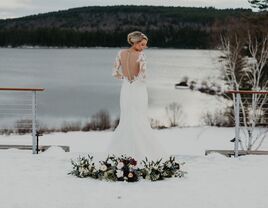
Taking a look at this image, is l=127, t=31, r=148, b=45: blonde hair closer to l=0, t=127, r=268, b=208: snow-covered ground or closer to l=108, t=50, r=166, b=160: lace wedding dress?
l=108, t=50, r=166, b=160: lace wedding dress

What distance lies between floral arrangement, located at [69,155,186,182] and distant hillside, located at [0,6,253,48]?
147ft

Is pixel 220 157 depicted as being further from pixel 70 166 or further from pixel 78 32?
pixel 78 32

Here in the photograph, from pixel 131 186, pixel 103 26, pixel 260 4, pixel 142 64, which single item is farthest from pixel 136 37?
pixel 103 26

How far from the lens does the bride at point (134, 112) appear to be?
6.28 m

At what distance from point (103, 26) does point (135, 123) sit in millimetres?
55421

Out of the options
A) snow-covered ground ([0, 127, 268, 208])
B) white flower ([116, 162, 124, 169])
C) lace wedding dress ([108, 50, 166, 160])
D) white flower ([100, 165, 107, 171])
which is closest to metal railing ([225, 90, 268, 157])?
snow-covered ground ([0, 127, 268, 208])

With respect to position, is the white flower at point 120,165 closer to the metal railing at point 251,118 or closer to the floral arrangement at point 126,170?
the floral arrangement at point 126,170

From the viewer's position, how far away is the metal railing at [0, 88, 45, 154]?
784cm

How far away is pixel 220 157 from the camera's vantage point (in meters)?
7.43

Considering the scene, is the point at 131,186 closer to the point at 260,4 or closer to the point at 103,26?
the point at 260,4

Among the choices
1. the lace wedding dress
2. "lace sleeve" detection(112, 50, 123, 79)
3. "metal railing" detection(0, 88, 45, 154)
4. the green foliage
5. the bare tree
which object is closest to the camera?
the lace wedding dress

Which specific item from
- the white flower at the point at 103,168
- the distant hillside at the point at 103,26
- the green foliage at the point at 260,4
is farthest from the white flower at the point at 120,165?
the distant hillside at the point at 103,26

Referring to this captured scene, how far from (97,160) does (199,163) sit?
5.00ft

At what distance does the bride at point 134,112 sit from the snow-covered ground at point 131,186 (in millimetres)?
391
